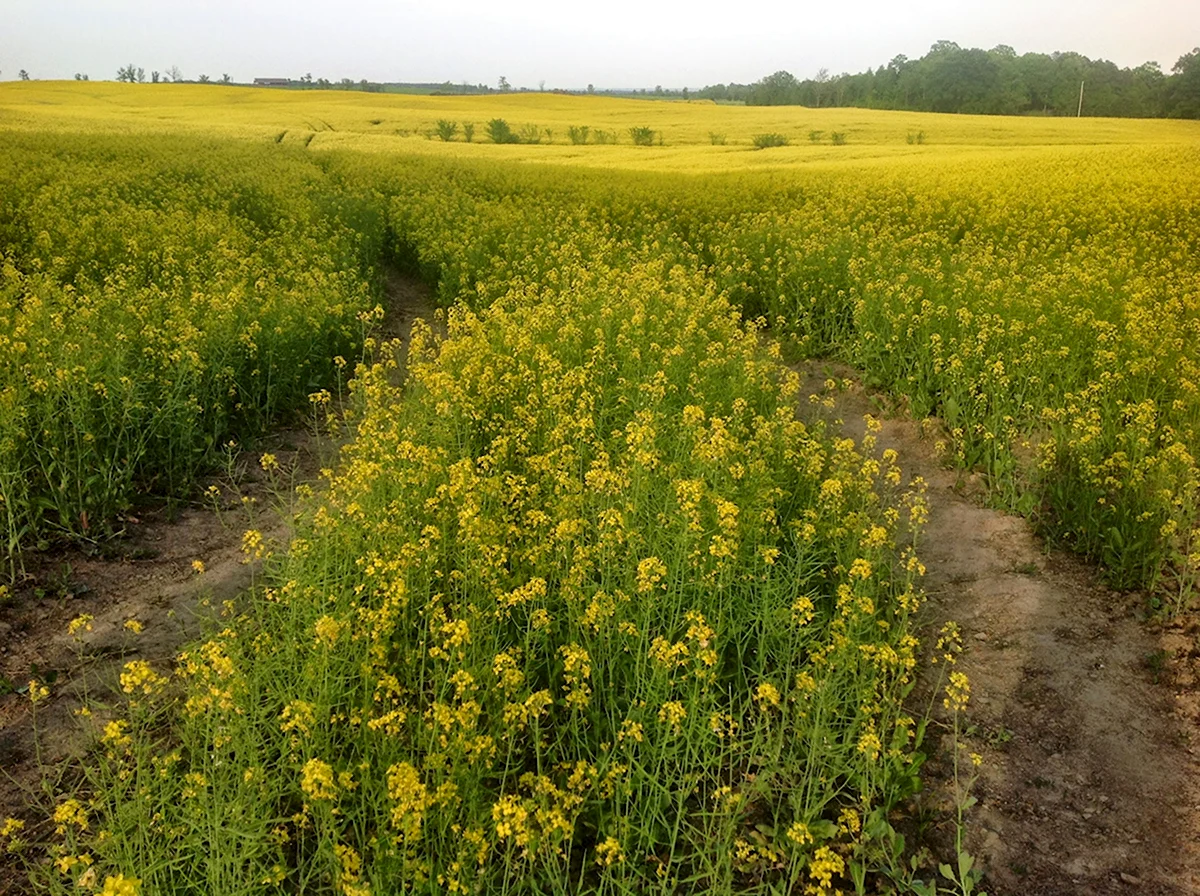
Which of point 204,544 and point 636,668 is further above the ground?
point 636,668

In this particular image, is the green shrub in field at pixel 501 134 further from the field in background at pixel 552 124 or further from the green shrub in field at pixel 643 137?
the green shrub in field at pixel 643 137

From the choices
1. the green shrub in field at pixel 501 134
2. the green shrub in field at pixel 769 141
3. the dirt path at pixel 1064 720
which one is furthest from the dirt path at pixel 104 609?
the green shrub in field at pixel 501 134

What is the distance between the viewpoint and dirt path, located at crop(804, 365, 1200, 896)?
3971 mm

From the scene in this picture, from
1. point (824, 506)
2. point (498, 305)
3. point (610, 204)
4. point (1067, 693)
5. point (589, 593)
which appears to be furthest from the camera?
point (610, 204)

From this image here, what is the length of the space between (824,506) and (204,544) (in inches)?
194

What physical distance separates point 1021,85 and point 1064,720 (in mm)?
63520

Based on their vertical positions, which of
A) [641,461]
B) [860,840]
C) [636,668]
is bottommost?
[860,840]

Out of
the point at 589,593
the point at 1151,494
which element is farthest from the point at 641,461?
the point at 1151,494

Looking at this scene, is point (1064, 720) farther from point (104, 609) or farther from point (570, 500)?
point (104, 609)

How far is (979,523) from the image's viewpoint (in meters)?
7.29

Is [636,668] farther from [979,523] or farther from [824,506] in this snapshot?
[979,523]

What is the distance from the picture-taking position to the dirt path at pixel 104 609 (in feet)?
13.9

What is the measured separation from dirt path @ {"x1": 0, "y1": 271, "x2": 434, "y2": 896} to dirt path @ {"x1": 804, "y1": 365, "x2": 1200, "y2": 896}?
14.3 ft

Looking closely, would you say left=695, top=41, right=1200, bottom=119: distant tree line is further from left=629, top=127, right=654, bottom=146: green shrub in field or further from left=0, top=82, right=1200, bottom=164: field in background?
left=629, top=127, right=654, bottom=146: green shrub in field
